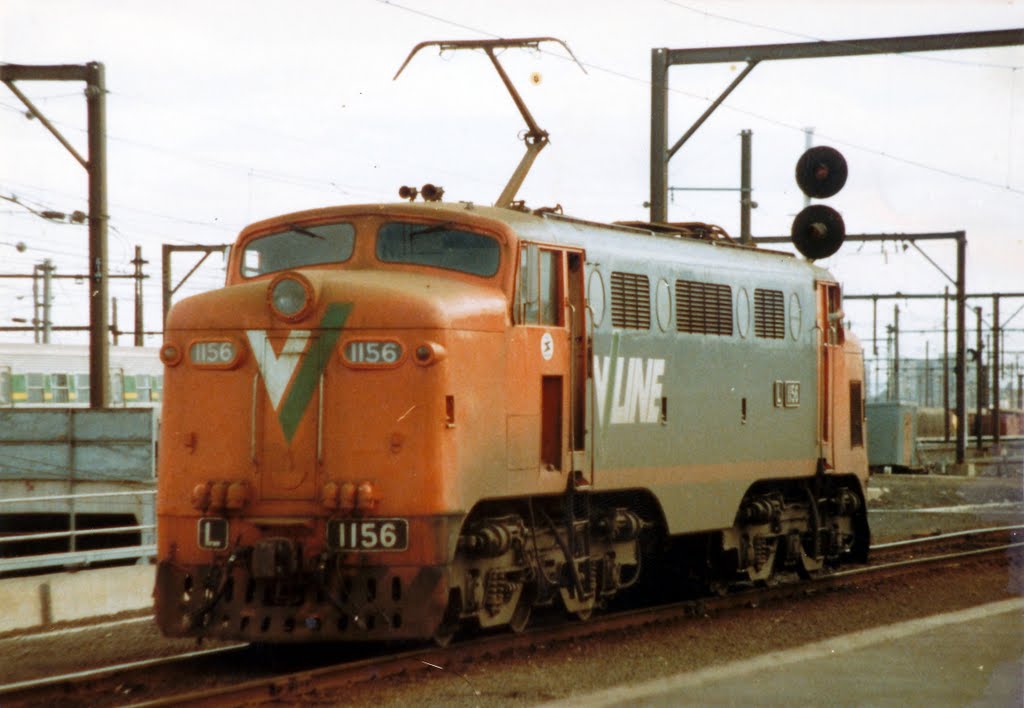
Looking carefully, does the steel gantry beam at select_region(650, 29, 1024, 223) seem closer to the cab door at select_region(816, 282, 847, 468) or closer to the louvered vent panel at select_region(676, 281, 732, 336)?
the cab door at select_region(816, 282, 847, 468)

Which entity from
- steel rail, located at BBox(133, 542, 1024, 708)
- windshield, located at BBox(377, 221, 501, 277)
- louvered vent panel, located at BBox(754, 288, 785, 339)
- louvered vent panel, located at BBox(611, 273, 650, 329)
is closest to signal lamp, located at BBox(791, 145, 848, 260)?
louvered vent panel, located at BBox(754, 288, 785, 339)

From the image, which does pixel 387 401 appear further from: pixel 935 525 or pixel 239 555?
pixel 935 525

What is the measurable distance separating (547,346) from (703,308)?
10.0 ft

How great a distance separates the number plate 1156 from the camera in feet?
36.7

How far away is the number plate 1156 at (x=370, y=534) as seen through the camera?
440 inches

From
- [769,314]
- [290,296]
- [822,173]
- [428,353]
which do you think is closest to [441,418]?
[428,353]

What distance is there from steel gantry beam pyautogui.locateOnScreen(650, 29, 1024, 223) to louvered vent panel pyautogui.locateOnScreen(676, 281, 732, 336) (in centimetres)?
333

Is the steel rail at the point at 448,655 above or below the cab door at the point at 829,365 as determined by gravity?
below

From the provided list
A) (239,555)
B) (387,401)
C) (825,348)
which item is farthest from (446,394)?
(825,348)

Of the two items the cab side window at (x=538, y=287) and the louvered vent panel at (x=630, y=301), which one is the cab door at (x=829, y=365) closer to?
the louvered vent panel at (x=630, y=301)

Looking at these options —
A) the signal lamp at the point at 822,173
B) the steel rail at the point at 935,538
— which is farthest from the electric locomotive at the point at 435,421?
the steel rail at the point at 935,538

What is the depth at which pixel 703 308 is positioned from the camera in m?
15.3

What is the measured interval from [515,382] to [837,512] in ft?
24.6

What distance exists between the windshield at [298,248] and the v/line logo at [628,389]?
248 cm
